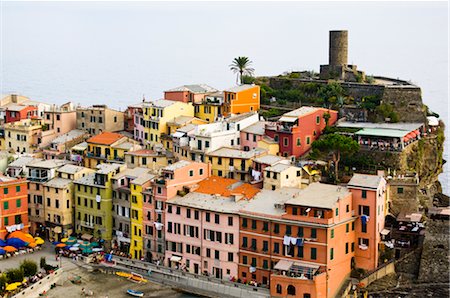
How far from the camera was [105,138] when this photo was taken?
262 ft

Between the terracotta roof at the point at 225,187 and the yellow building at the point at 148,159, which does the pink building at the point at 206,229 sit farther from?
the yellow building at the point at 148,159

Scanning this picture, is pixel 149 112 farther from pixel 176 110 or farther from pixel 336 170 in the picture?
pixel 336 170

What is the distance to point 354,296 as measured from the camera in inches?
2291

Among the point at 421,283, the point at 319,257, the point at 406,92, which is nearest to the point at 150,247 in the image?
the point at 319,257

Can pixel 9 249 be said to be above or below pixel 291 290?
above

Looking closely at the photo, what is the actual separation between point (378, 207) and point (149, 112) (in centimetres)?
2954

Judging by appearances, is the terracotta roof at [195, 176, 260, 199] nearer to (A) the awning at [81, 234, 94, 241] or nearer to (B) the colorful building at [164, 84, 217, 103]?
(A) the awning at [81, 234, 94, 241]

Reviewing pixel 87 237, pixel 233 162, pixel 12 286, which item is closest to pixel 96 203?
pixel 87 237

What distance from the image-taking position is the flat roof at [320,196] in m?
57.6

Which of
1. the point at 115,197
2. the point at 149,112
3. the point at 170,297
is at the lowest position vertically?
the point at 170,297

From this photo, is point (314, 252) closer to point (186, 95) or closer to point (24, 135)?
point (186, 95)

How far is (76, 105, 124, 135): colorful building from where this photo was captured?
87.7 meters

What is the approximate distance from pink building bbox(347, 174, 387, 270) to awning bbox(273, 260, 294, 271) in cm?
583

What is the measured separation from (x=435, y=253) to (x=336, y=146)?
43.9 ft
